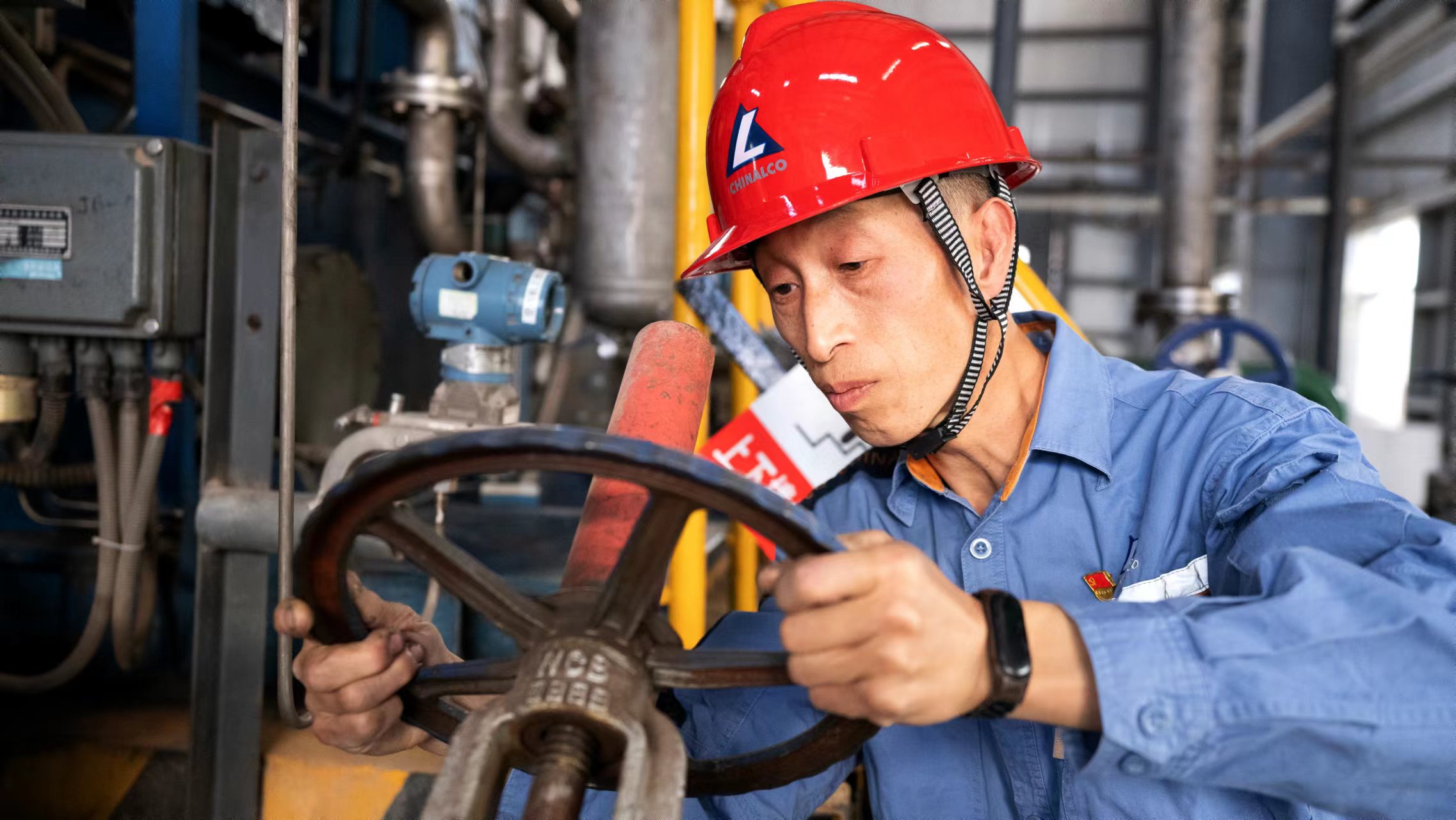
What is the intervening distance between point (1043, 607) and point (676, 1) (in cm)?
207

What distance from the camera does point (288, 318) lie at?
3.75 feet

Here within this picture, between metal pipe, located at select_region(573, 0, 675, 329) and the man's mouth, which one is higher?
metal pipe, located at select_region(573, 0, 675, 329)

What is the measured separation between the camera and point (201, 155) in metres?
1.58

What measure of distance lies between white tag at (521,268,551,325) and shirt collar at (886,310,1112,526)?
0.74 meters

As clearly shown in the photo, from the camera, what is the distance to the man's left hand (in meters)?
0.68

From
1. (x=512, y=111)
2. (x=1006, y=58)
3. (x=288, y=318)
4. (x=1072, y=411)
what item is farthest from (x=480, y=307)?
(x=512, y=111)

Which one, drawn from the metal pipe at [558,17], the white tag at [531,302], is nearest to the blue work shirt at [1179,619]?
the white tag at [531,302]

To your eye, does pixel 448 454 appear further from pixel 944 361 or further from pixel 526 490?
pixel 526 490

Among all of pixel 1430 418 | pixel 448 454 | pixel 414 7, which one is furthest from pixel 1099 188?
pixel 448 454

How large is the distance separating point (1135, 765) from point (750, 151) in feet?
2.59

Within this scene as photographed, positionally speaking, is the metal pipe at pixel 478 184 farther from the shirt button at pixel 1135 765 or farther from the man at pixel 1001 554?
the shirt button at pixel 1135 765

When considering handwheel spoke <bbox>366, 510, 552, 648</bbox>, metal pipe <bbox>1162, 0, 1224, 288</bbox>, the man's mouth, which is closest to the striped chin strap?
the man's mouth

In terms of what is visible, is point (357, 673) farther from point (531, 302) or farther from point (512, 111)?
point (512, 111)

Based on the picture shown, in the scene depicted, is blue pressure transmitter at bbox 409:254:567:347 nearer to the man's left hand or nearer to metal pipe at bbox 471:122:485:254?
the man's left hand
